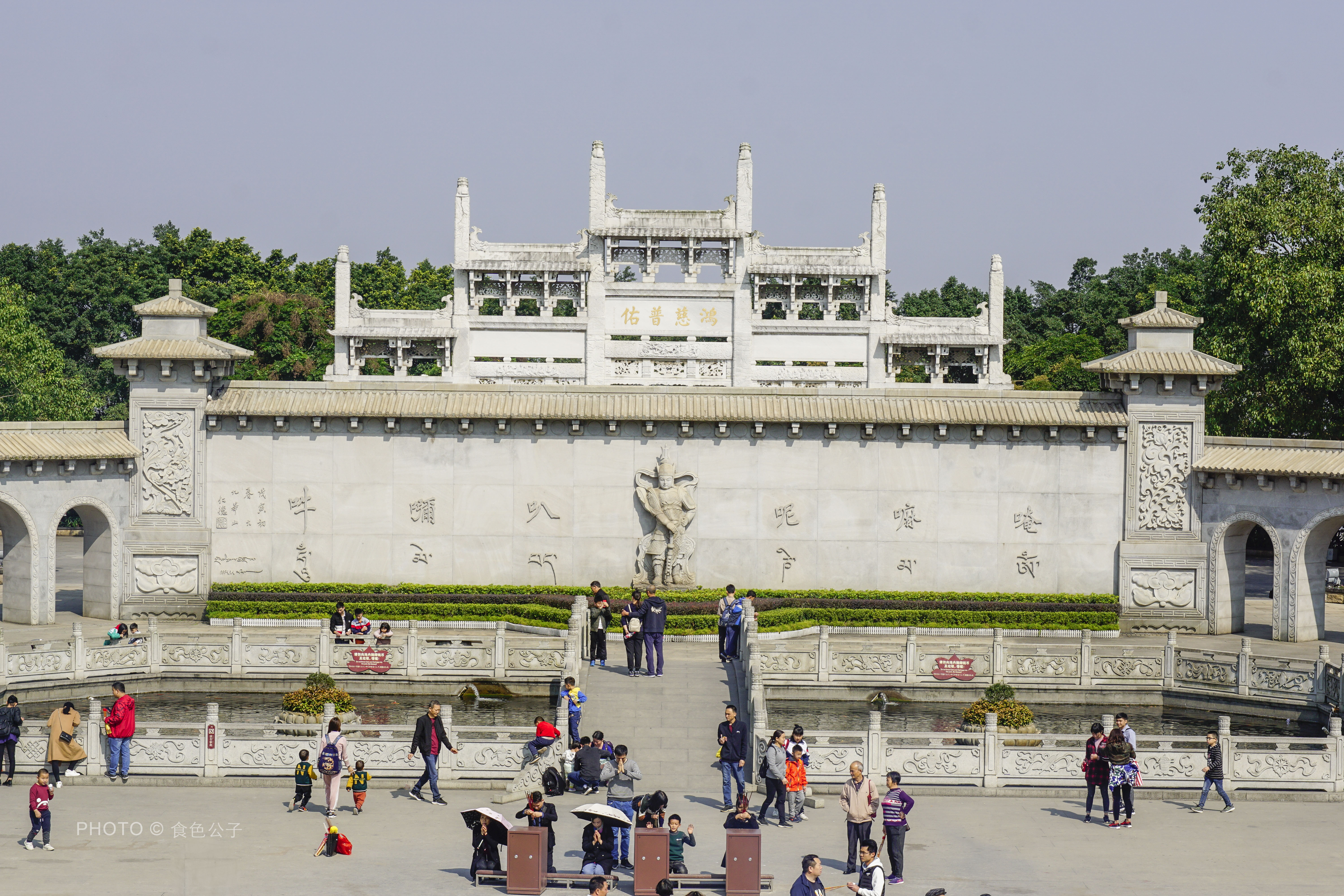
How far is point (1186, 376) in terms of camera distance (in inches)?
1235

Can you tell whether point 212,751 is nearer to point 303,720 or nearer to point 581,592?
point 303,720

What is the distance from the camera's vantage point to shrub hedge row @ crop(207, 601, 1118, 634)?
1220 inches

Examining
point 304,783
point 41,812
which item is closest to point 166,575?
point 304,783

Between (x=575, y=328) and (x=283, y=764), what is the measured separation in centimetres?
2505

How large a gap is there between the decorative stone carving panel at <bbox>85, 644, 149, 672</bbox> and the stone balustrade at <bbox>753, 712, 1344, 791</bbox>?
38.7ft

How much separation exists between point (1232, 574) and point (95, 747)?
22.1 m

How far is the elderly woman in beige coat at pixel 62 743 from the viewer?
2041cm

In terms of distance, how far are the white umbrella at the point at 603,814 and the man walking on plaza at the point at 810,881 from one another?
273cm

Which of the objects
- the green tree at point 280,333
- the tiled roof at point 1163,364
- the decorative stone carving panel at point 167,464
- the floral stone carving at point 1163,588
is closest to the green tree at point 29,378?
the green tree at point 280,333

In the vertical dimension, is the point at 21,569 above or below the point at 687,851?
above

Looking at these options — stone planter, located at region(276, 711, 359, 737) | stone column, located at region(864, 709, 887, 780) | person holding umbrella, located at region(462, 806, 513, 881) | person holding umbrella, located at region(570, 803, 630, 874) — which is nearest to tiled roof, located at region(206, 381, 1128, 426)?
stone planter, located at region(276, 711, 359, 737)

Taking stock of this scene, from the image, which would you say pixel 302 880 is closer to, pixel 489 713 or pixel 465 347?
pixel 489 713

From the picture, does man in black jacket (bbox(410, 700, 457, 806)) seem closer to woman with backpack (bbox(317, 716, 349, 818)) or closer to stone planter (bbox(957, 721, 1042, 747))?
woman with backpack (bbox(317, 716, 349, 818))

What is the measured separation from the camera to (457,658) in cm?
2689
